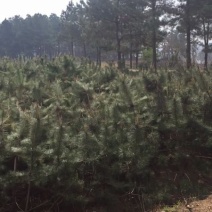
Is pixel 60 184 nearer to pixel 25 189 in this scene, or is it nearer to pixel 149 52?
pixel 25 189

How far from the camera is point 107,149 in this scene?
5.96 m


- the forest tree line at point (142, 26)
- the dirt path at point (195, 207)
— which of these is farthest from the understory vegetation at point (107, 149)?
the forest tree line at point (142, 26)

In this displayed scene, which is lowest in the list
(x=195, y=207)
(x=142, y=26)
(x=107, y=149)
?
(x=195, y=207)

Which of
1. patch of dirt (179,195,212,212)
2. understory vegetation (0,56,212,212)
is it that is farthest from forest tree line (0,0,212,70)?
patch of dirt (179,195,212,212)

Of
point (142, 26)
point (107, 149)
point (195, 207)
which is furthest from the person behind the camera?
point (142, 26)

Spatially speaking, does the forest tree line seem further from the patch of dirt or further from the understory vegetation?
the patch of dirt

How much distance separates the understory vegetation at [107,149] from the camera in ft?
16.6

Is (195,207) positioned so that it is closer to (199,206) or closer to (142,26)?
(199,206)

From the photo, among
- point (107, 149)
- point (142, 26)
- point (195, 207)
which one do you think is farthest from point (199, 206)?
point (142, 26)

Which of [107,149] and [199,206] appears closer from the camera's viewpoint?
[199,206]

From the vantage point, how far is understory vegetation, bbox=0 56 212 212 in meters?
5.07

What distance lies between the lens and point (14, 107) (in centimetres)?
639

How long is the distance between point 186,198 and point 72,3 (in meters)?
55.2

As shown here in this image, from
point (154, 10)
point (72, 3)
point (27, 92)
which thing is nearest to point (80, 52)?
point (72, 3)
